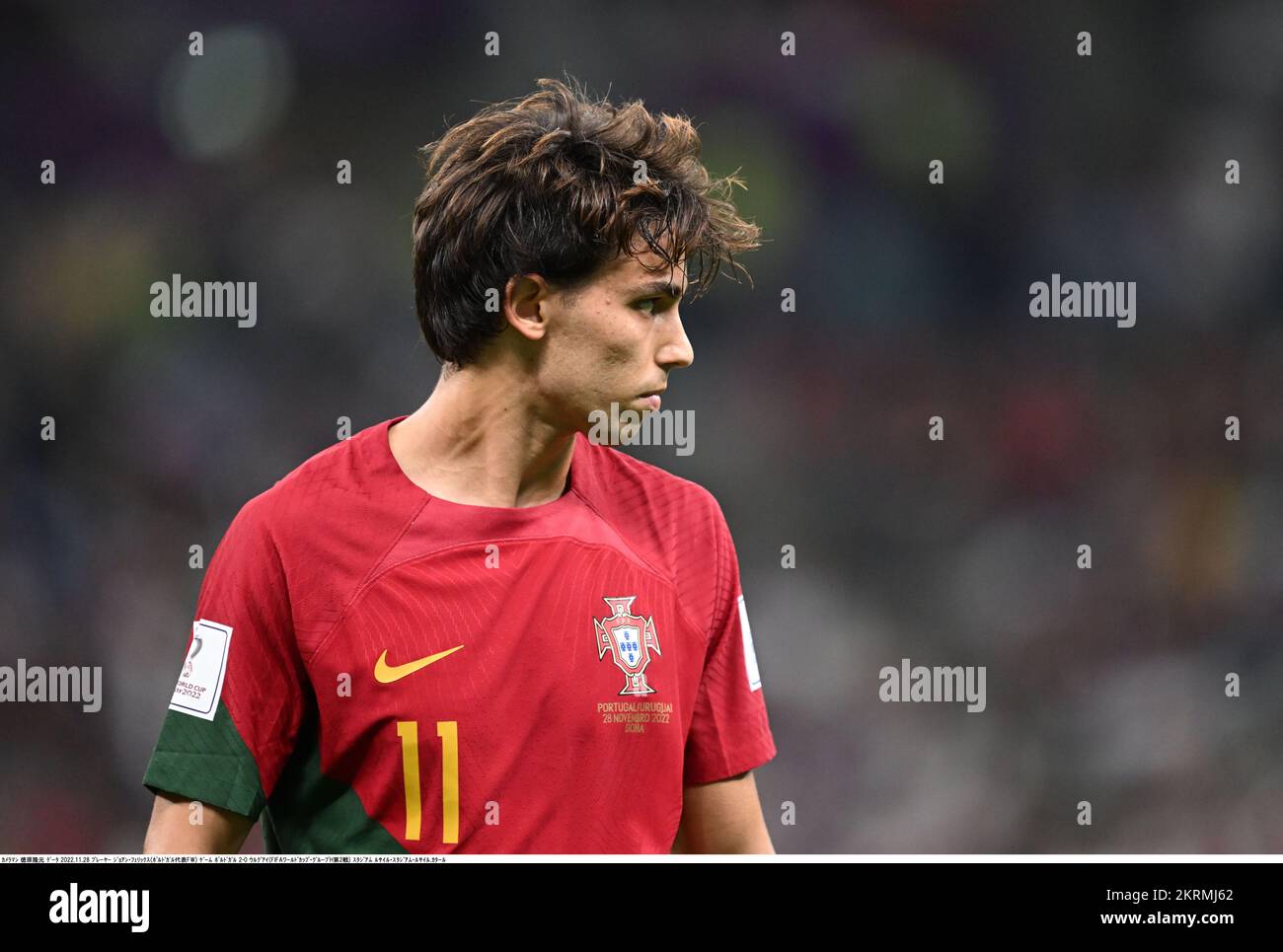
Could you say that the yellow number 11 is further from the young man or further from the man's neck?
the man's neck

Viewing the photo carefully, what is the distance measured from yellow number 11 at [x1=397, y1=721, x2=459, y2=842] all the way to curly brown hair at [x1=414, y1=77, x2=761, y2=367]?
61 centimetres

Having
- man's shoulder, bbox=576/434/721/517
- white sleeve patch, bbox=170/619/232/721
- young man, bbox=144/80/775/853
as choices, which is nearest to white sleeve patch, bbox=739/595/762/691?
A: young man, bbox=144/80/775/853

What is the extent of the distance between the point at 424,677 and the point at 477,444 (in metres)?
0.39

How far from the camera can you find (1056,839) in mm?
5168

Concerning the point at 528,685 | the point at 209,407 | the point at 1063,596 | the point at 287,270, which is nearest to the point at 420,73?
the point at 287,270

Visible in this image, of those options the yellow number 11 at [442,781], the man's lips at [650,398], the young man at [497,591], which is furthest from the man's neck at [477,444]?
the yellow number 11 at [442,781]

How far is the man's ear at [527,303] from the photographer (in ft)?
7.02

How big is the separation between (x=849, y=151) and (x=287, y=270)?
2.28 metres

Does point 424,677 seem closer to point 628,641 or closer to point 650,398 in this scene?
point 628,641

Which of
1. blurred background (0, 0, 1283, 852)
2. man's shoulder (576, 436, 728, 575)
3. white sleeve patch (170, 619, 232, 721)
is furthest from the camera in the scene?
blurred background (0, 0, 1283, 852)

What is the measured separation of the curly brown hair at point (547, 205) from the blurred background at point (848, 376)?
290 centimetres

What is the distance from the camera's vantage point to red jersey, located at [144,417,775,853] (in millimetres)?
2021

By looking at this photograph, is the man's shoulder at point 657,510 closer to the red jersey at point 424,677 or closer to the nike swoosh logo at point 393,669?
the red jersey at point 424,677

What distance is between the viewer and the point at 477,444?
2.18 m
